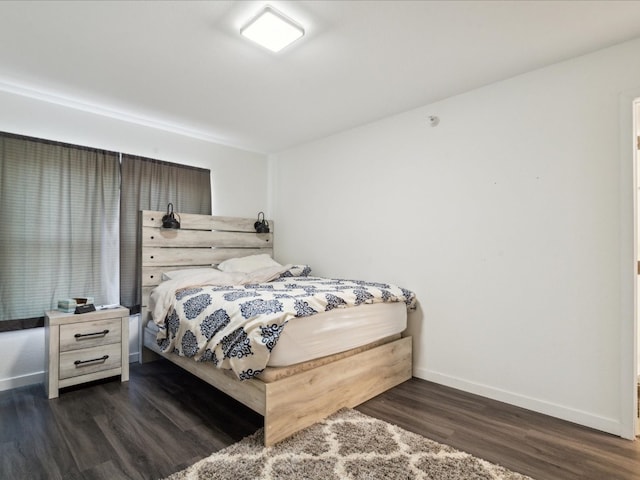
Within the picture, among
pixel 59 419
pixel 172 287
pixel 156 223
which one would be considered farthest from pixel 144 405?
pixel 156 223

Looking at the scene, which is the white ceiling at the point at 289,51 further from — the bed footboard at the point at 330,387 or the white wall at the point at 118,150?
the bed footboard at the point at 330,387

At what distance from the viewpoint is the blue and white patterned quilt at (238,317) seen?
193cm

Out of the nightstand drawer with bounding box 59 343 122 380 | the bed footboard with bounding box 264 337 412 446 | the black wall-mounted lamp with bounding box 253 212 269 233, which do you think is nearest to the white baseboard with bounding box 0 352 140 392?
the nightstand drawer with bounding box 59 343 122 380

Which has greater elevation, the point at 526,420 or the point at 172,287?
the point at 172,287

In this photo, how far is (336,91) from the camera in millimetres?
2840

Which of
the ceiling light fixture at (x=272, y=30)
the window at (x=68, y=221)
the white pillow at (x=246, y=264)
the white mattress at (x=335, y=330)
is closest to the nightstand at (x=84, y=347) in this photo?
the window at (x=68, y=221)

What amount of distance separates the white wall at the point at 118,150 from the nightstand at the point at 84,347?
0.31 m

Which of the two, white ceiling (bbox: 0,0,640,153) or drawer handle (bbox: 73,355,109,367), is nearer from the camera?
white ceiling (bbox: 0,0,640,153)

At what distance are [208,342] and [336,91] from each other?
210 cm

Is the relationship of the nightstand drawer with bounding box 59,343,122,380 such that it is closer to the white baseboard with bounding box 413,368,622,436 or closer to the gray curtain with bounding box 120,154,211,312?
the gray curtain with bounding box 120,154,211,312

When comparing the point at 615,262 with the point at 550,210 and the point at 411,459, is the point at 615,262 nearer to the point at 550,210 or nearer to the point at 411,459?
the point at 550,210

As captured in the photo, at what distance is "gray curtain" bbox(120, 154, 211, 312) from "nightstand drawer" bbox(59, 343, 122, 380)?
0.56 meters

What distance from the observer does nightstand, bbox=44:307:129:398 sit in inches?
103

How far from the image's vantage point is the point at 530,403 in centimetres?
245
